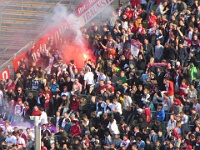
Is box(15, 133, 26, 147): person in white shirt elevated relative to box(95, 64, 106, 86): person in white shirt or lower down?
lower down

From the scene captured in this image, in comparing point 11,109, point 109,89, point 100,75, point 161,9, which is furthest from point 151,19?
point 11,109

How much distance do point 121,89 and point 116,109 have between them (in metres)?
1.14

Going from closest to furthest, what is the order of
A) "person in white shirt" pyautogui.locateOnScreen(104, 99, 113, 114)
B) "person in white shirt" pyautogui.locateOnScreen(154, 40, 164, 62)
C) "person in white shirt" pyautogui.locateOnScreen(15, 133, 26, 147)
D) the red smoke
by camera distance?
1. "person in white shirt" pyautogui.locateOnScreen(15, 133, 26, 147)
2. "person in white shirt" pyautogui.locateOnScreen(104, 99, 113, 114)
3. "person in white shirt" pyautogui.locateOnScreen(154, 40, 164, 62)
4. the red smoke

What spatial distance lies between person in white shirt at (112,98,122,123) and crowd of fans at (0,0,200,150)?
32 millimetres

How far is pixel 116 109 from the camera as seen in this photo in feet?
148

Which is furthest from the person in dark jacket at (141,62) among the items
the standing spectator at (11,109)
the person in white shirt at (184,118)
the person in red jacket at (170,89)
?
the standing spectator at (11,109)

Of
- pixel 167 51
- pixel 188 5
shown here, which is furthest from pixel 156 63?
pixel 188 5

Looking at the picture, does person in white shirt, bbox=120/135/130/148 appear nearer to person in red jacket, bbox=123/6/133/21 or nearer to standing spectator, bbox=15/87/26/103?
standing spectator, bbox=15/87/26/103

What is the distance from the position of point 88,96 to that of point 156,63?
2813mm

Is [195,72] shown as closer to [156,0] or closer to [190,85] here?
[190,85]

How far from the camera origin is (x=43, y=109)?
46.4 m

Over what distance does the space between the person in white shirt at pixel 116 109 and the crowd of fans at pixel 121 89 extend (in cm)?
3

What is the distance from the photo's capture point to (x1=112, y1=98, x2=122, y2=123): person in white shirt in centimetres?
4484

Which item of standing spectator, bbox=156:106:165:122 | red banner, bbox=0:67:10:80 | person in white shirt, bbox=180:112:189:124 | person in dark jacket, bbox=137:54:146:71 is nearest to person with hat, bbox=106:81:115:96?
person in dark jacket, bbox=137:54:146:71
